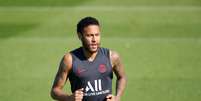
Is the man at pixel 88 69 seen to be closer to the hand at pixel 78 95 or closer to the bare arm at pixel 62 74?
the bare arm at pixel 62 74

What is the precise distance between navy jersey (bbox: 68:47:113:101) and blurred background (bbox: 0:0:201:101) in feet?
11.7

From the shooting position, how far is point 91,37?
20.6ft

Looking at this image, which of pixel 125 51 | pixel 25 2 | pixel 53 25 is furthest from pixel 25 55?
pixel 25 2

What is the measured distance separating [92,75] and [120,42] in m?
7.13

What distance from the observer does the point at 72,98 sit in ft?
20.0

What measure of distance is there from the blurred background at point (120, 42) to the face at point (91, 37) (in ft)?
12.4

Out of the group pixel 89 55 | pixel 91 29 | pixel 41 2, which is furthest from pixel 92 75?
pixel 41 2

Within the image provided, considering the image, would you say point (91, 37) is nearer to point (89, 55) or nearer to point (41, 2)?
point (89, 55)

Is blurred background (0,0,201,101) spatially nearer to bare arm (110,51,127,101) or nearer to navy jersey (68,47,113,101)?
bare arm (110,51,127,101)

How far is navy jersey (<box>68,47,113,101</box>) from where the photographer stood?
6414mm

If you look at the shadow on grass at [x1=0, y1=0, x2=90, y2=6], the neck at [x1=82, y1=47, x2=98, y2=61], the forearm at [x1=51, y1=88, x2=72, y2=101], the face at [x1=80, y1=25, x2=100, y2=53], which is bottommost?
the forearm at [x1=51, y1=88, x2=72, y2=101]

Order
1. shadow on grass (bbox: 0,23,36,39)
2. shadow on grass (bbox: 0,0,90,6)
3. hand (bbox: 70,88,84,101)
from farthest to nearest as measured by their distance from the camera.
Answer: shadow on grass (bbox: 0,0,90,6)
shadow on grass (bbox: 0,23,36,39)
hand (bbox: 70,88,84,101)

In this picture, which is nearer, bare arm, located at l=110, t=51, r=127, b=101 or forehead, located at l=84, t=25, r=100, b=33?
forehead, located at l=84, t=25, r=100, b=33

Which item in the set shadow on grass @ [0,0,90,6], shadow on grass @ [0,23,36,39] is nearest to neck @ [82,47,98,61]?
shadow on grass @ [0,23,36,39]
